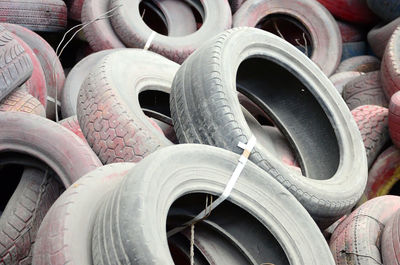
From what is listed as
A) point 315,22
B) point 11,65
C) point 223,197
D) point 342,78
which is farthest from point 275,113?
point 315,22

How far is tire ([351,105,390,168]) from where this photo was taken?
309cm

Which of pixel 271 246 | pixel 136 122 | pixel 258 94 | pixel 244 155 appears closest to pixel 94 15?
pixel 258 94

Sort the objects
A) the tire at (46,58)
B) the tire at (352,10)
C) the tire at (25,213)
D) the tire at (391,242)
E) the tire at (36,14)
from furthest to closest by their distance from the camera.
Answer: the tire at (352,10) → the tire at (36,14) → the tire at (46,58) → the tire at (391,242) → the tire at (25,213)

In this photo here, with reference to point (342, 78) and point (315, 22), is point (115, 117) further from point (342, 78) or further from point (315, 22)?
point (315, 22)

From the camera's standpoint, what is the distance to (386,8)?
421 cm

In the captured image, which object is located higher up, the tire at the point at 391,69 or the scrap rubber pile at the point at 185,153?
the scrap rubber pile at the point at 185,153

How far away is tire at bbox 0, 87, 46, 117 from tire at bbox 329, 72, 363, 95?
2.34 meters

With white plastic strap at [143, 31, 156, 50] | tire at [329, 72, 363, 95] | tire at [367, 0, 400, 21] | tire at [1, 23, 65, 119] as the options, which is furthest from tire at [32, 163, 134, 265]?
tire at [367, 0, 400, 21]

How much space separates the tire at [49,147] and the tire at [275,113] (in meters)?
0.46

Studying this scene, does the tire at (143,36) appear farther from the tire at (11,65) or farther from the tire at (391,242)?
the tire at (391,242)

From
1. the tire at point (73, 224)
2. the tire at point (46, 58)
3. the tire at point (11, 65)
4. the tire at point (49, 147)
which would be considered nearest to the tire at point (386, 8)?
the tire at point (46, 58)

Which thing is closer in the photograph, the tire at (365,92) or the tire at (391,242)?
the tire at (391,242)

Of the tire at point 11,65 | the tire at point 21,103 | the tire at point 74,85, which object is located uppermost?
the tire at point 11,65

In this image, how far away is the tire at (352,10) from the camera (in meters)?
4.49
